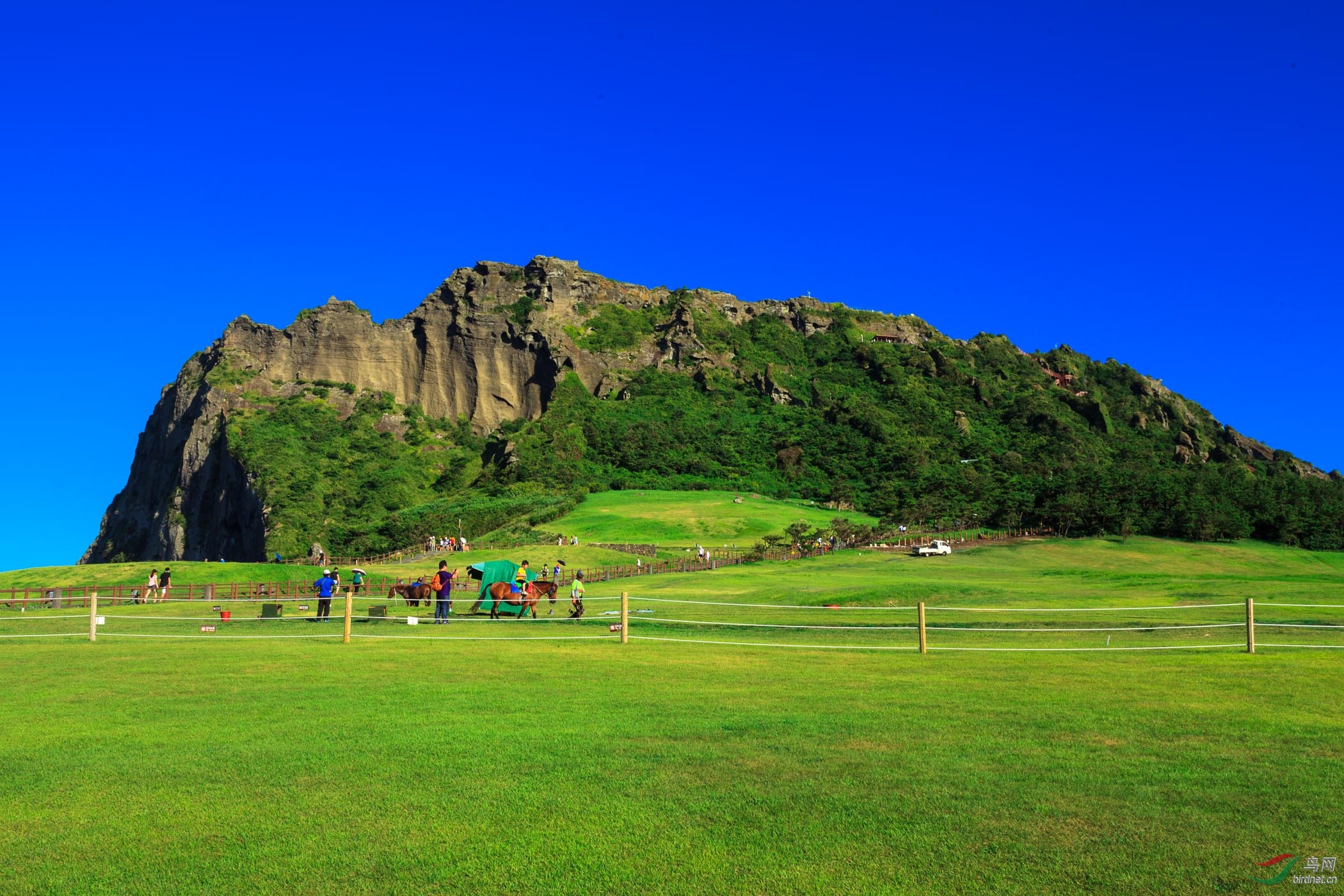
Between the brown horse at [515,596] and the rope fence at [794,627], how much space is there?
1.70 feet

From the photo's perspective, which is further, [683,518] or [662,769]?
[683,518]

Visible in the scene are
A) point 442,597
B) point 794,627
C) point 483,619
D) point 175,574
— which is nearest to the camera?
point 794,627

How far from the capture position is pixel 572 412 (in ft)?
499

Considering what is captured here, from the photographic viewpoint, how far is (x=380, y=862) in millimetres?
7504

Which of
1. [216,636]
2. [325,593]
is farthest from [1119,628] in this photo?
[216,636]

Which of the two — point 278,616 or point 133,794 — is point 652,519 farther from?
point 133,794

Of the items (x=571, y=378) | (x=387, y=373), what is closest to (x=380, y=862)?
(x=571, y=378)

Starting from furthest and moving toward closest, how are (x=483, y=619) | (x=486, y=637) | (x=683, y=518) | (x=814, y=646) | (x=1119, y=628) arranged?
(x=683, y=518)
(x=483, y=619)
(x=1119, y=628)
(x=486, y=637)
(x=814, y=646)

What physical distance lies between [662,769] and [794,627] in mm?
13752

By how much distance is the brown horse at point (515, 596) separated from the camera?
104 feet

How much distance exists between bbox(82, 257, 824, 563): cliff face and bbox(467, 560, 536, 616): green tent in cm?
12353

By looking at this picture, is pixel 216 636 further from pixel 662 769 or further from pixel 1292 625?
pixel 1292 625

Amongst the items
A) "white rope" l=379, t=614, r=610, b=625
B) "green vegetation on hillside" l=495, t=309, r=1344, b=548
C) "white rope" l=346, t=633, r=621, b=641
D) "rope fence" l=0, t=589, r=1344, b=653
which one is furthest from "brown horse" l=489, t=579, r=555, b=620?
"green vegetation on hillside" l=495, t=309, r=1344, b=548

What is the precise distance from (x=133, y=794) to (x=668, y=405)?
153 metres
